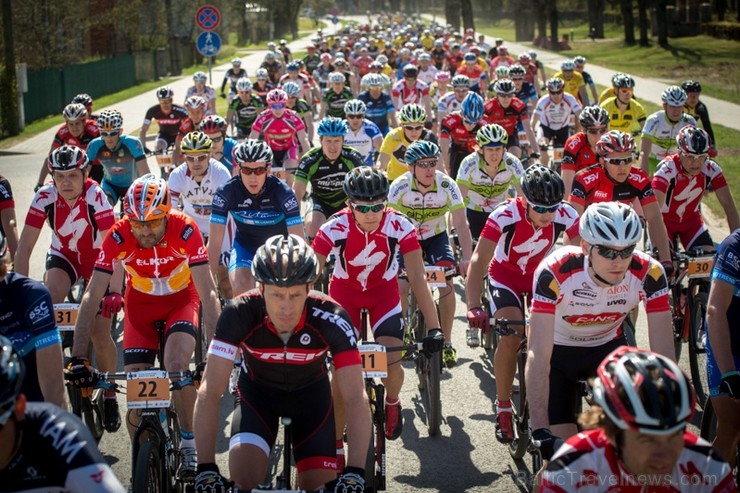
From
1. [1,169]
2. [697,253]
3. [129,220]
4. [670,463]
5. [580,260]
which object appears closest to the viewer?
[670,463]

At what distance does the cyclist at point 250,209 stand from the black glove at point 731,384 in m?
4.38

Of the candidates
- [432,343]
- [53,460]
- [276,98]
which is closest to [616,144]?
[432,343]

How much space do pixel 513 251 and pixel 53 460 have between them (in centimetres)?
487

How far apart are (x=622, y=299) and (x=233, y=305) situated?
2.42 metres

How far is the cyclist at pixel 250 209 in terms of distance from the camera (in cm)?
906

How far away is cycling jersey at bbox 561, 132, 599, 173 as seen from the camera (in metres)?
11.5

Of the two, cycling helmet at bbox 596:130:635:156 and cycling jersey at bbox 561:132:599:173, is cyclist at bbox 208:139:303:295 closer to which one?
cycling helmet at bbox 596:130:635:156

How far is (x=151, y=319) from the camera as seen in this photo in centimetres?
714

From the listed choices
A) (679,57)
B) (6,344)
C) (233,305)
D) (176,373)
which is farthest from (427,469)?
(679,57)

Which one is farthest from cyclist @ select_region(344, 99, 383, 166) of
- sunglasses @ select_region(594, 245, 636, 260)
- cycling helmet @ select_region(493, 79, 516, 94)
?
sunglasses @ select_region(594, 245, 636, 260)

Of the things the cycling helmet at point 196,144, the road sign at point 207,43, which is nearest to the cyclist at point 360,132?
the cycling helmet at point 196,144

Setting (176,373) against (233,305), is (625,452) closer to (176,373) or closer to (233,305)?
(233,305)

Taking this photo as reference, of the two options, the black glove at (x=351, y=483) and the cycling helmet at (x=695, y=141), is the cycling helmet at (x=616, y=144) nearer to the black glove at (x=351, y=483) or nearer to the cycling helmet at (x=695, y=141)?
the cycling helmet at (x=695, y=141)

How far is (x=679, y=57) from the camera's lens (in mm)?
53594
